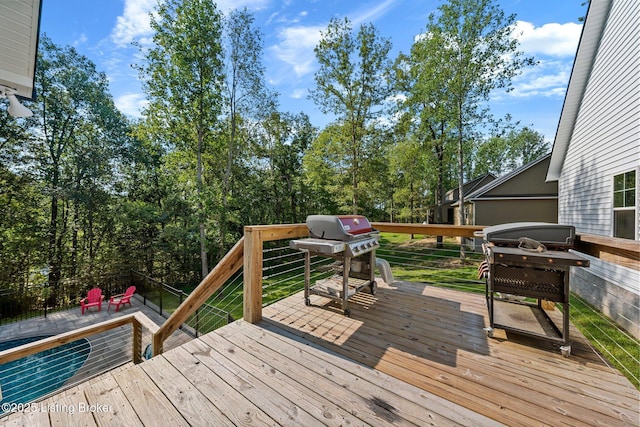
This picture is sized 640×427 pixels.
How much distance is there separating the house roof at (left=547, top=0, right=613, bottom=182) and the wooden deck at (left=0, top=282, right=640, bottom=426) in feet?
23.5

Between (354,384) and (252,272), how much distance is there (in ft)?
4.38

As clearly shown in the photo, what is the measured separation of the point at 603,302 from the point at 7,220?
17.8 m

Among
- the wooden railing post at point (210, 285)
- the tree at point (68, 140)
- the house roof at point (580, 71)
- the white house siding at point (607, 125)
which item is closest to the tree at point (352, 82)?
the house roof at point (580, 71)

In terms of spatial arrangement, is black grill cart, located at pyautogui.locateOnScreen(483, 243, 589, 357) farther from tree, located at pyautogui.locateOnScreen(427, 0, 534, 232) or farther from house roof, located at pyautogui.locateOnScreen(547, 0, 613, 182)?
tree, located at pyautogui.locateOnScreen(427, 0, 534, 232)

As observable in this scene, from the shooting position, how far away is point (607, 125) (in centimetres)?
500

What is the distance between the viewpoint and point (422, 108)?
11336mm

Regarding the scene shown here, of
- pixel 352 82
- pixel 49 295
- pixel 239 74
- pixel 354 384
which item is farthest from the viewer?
pixel 352 82

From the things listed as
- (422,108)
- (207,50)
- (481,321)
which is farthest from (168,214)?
Answer: (422,108)

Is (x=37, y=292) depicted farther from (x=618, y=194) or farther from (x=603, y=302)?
(x=618, y=194)

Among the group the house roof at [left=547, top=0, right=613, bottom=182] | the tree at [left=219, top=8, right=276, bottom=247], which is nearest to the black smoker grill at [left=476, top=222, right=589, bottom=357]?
the house roof at [left=547, top=0, right=613, bottom=182]

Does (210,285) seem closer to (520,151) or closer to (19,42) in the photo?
(19,42)

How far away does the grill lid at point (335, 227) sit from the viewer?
2596 mm

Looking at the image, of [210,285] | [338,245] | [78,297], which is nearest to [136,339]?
[210,285]

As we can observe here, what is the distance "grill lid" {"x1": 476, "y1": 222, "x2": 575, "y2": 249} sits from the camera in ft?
6.67
